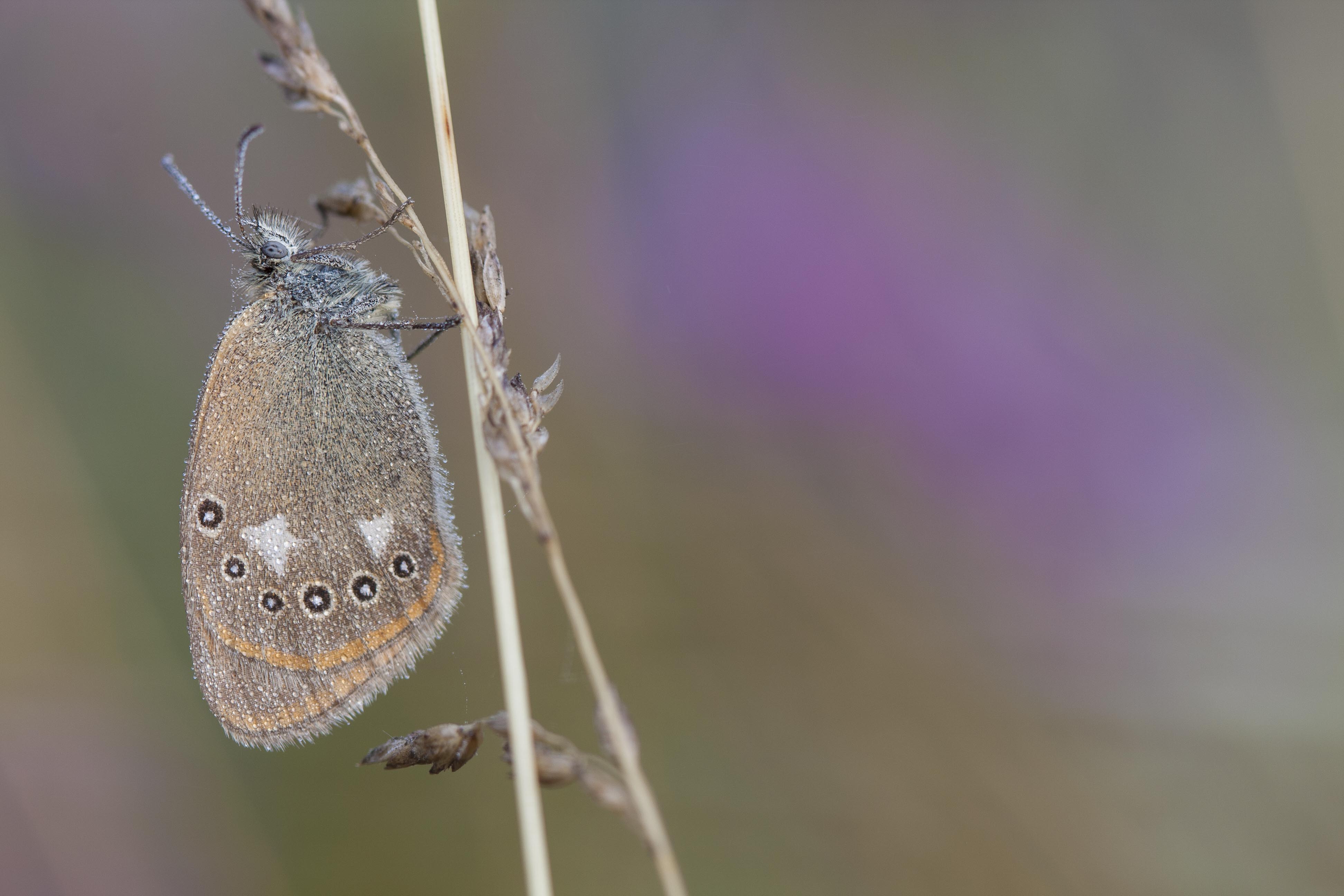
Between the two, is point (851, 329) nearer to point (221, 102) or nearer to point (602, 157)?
point (602, 157)

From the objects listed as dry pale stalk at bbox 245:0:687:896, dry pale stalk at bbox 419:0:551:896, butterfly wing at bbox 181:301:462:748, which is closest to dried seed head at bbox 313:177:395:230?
dry pale stalk at bbox 245:0:687:896

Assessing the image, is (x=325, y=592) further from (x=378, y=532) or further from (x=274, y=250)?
(x=274, y=250)

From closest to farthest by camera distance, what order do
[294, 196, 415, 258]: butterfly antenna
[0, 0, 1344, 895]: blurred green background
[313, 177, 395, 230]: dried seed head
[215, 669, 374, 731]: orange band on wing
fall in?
[294, 196, 415, 258]: butterfly antenna < [313, 177, 395, 230]: dried seed head < [215, 669, 374, 731]: orange band on wing < [0, 0, 1344, 895]: blurred green background

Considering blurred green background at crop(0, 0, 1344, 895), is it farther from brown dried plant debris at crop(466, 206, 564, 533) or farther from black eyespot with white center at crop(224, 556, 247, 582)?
brown dried plant debris at crop(466, 206, 564, 533)

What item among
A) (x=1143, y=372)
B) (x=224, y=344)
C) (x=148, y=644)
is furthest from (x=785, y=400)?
(x=148, y=644)

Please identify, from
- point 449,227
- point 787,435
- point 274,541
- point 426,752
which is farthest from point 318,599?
point 787,435

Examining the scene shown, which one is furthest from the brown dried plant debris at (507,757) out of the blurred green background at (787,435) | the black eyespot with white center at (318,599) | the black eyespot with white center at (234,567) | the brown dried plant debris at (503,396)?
the blurred green background at (787,435)
